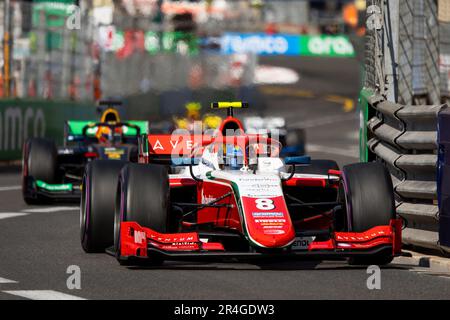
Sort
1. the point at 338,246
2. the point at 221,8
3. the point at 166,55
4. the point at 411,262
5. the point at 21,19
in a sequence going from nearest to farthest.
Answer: the point at 338,246 < the point at 411,262 < the point at 21,19 < the point at 166,55 < the point at 221,8

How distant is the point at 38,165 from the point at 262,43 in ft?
170

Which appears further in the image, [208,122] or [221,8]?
[221,8]

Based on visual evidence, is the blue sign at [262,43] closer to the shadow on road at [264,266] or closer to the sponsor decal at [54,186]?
the sponsor decal at [54,186]

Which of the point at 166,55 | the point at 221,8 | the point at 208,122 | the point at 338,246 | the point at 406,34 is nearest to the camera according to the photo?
the point at 338,246

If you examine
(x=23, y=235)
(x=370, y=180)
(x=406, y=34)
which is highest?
(x=406, y=34)

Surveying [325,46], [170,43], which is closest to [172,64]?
[170,43]

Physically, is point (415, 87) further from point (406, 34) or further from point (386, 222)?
point (386, 222)

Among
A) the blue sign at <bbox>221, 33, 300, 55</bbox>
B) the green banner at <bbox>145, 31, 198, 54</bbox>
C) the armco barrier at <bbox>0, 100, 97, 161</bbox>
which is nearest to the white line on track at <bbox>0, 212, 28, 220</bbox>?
the armco barrier at <bbox>0, 100, 97, 161</bbox>

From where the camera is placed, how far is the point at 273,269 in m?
10.4

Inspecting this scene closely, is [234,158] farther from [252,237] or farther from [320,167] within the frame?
[252,237]

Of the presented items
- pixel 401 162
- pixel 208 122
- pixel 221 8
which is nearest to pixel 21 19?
pixel 208 122

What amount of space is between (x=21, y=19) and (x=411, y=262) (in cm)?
1796

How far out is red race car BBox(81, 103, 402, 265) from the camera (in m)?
10.0

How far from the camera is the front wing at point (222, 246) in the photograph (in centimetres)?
995
